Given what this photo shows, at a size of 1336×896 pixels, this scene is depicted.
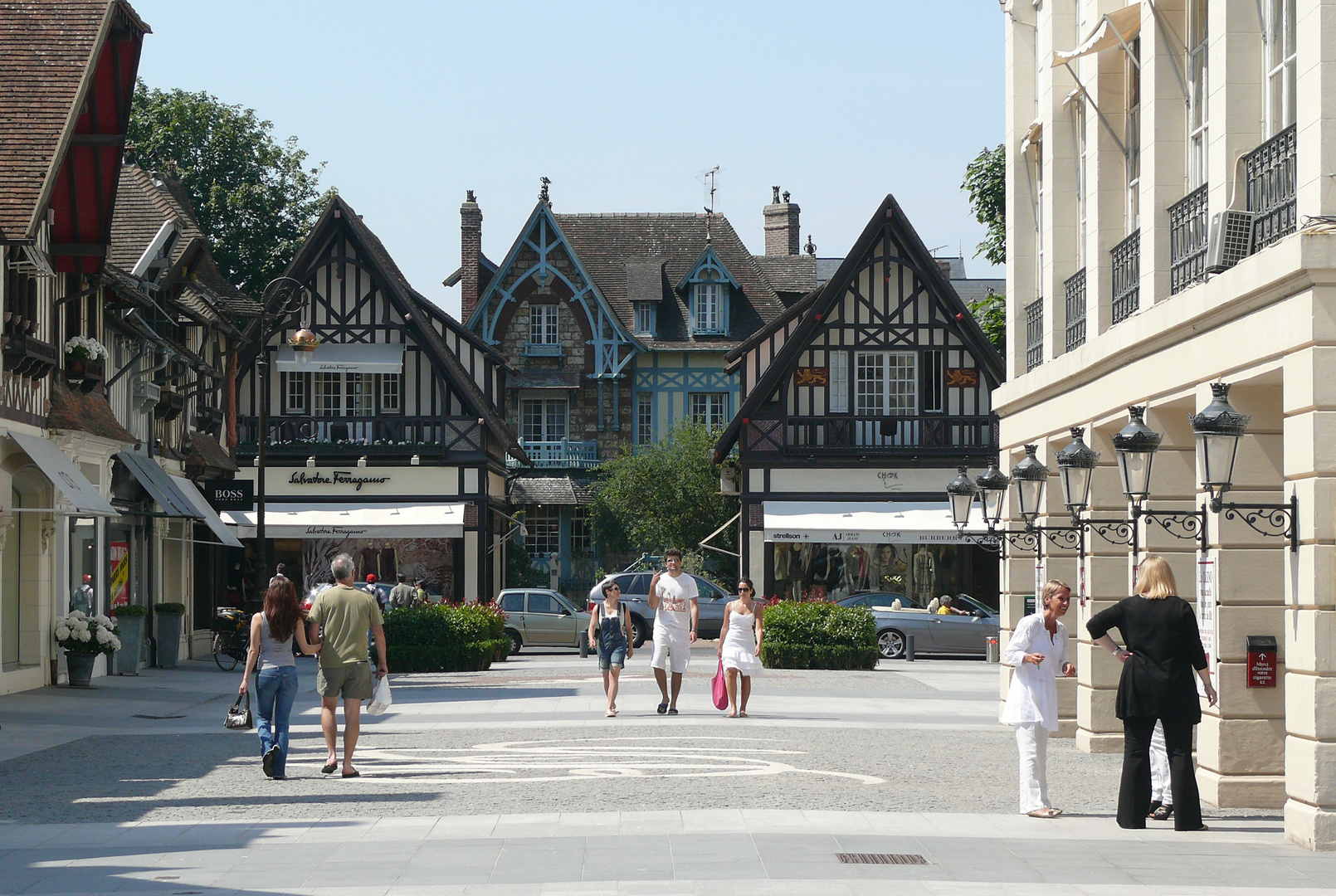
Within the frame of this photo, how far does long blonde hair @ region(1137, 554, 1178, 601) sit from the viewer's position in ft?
34.4

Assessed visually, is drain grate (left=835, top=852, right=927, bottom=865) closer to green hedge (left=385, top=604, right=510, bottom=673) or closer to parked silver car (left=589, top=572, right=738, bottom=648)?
green hedge (left=385, top=604, right=510, bottom=673)

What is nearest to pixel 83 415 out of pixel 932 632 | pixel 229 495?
pixel 229 495

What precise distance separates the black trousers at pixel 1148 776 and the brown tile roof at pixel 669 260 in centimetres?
3917

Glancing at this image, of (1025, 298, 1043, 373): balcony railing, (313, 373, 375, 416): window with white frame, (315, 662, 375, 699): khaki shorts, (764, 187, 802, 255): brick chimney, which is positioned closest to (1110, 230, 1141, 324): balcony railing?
(1025, 298, 1043, 373): balcony railing

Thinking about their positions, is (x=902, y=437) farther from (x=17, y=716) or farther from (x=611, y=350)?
(x=17, y=716)

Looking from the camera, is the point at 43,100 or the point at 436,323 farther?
the point at 436,323

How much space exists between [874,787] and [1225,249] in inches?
177

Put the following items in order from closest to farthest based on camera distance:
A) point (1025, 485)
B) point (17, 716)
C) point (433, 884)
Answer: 1. point (433, 884)
2. point (1025, 485)
3. point (17, 716)

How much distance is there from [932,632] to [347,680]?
843 inches

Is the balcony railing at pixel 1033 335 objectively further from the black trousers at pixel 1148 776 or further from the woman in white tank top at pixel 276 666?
the woman in white tank top at pixel 276 666

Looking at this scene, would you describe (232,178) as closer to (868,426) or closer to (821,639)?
(868,426)

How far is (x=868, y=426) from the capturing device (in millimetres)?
39312

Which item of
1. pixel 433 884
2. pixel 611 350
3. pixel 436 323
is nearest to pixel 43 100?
pixel 433 884

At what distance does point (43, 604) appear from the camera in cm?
2281
